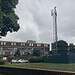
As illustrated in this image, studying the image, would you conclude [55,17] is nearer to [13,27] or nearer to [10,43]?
[13,27]

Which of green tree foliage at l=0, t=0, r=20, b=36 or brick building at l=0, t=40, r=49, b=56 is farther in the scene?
brick building at l=0, t=40, r=49, b=56

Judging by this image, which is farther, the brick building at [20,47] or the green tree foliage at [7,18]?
the brick building at [20,47]

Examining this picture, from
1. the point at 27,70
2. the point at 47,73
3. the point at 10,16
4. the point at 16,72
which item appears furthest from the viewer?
the point at 10,16

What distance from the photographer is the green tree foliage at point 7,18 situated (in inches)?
1844

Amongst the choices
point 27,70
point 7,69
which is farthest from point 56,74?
point 7,69

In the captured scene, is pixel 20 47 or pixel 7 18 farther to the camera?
pixel 20 47

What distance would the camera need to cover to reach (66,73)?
16141mm

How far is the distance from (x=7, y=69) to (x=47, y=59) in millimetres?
22591

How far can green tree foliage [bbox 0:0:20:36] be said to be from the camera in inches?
1844

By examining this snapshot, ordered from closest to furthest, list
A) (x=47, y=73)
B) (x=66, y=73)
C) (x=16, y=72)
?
(x=66, y=73) → (x=47, y=73) → (x=16, y=72)

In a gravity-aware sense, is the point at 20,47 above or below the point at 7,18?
above

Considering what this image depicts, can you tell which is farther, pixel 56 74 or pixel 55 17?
pixel 55 17

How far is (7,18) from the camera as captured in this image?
47531 mm

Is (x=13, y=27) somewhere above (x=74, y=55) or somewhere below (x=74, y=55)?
above
